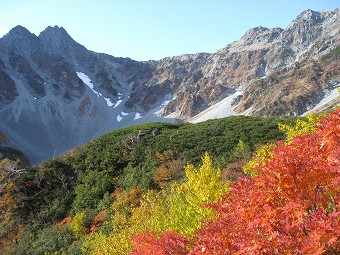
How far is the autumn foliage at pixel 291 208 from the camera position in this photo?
5.29m

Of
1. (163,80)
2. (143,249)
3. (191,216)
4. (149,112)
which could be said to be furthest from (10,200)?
(163,80)

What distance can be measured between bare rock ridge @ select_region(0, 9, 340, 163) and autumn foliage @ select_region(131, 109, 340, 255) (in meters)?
91.3

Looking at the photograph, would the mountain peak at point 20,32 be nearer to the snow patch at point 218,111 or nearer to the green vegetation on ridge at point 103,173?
the snow patch at point 218,111

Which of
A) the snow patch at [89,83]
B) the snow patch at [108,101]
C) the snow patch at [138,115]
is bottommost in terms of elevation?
the snow patch at [138,115]

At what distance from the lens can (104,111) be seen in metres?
162

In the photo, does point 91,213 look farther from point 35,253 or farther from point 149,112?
point 149,112

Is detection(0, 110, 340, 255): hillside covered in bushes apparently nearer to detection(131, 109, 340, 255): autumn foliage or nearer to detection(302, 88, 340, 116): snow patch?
detection(131, 109, 340, 255): autumn foliage

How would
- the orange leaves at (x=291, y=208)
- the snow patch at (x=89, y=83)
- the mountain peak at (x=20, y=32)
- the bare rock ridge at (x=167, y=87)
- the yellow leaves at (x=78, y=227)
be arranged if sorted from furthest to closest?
the snow patch at (x=89, y=83), the mountain peak at (x=20, y=32), the bare rock ridge at (x=167, y=87), the yellow leaves at (x=78, y=227), the orange leaves at (x=291, y=208)

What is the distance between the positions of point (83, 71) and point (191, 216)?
19872cm

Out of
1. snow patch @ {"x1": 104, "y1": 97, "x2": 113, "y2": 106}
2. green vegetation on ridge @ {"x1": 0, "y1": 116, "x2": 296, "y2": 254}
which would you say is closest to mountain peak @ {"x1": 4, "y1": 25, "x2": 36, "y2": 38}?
snow patch @ {"x1": 104, "y1": 97, "x2": 113, "y2": 106}

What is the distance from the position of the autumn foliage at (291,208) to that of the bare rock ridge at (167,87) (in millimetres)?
91297

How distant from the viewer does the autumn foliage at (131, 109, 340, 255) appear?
529 centimetres

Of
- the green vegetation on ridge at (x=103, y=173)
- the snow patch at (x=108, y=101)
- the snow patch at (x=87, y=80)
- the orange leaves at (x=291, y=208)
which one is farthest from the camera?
the snow patch at (x=87, y=80)

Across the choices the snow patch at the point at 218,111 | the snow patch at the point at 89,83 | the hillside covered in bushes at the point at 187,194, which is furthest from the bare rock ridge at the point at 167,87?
the hillside covered in bushes at the point at 187,194
